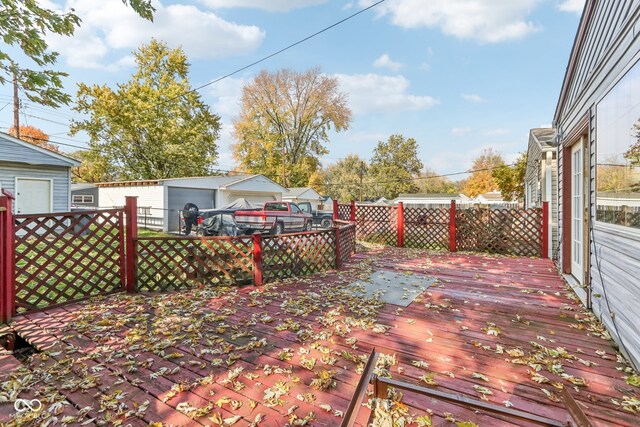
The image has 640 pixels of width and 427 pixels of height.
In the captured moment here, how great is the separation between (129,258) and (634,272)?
5.33 m

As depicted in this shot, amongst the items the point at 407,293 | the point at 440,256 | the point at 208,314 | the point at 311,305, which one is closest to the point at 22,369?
the point at 208,314

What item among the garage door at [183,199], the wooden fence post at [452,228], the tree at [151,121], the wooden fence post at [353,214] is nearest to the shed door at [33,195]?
the garage door at [183,199]

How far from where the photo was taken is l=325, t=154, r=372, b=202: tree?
3722 centimetres

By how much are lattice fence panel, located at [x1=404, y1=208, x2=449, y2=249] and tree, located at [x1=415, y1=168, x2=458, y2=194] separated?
3416 cm

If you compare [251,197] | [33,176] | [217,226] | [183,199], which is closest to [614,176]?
[217,226]

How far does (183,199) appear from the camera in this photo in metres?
14.8

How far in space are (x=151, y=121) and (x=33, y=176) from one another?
35.6 ft

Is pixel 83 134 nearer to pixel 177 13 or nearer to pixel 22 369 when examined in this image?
pixel 177 13

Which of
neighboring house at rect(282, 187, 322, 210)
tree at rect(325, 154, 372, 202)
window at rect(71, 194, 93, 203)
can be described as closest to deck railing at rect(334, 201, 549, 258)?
neighboring house at rect(282, 187, 322, 210)

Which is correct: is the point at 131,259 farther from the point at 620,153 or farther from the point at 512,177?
the point at 512,177

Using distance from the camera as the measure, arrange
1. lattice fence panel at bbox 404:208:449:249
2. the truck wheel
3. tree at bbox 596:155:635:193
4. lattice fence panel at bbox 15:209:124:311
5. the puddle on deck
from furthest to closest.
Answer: the truck wheel
lattice fence panel at bbox 404:208:449:249
the puddle on deck
lattice fence panel at bbox 15:209:124:311
tree at bbox 596:155:635:193

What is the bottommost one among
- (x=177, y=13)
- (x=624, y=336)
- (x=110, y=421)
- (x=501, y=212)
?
(x=110, y=421)

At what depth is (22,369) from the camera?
7.53ft

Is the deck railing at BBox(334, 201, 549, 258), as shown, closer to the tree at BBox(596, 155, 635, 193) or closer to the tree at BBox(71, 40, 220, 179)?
the tree at BBox(596, 155, 635, 193)
